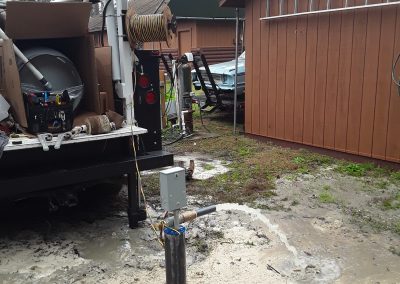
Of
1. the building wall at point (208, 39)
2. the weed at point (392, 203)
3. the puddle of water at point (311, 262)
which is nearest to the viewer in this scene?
the puddle of water at point (311, 262)

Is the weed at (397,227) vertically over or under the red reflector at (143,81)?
under

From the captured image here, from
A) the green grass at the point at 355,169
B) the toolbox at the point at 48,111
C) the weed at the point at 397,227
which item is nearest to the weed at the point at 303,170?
the green grass at the point at 355,169

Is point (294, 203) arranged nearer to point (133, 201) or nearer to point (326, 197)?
point (326, 197)

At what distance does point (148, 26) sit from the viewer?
3.89m

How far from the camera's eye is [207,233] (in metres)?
4.02

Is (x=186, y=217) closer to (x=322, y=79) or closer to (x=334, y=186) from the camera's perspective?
(x=334, y=186)

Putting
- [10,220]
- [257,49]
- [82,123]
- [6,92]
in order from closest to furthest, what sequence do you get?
[6,92]
[82,123]
[10,220]
[257,49]

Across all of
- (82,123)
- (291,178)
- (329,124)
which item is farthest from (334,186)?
(82,123)

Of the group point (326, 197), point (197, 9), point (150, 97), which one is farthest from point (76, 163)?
point (197, 9)

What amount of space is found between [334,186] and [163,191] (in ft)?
11.5

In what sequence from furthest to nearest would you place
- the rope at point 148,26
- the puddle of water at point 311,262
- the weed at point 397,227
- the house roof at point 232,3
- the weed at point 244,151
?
the house roof at point 232,3
the weed at point 244,151
the weed at point 397,227
the rope at point 148,26
the puddle of water at point 311,262

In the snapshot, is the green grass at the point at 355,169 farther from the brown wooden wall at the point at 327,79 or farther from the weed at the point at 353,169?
the brown wooden wall at the point at 327,79

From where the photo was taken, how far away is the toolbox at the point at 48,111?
3.47 m

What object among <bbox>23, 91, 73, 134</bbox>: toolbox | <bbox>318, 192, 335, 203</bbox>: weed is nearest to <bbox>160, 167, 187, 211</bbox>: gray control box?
<bbox>23, 91, 73, 134</bbox>: toolbox
